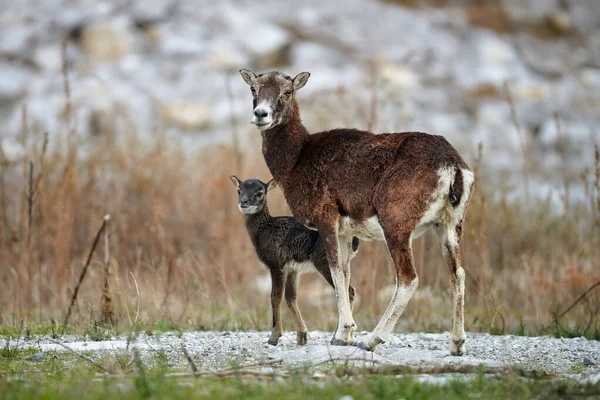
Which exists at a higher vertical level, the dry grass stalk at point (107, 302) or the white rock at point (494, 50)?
the white rock at point (494, 50)

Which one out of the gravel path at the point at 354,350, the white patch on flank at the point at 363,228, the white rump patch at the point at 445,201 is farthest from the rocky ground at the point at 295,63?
the white rump patch at the point at 445,201

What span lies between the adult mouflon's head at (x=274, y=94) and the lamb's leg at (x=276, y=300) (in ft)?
4.88

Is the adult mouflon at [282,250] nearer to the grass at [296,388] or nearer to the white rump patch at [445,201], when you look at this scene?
the white rump patch at [445,201]

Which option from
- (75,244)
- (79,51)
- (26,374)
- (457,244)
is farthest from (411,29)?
(26,374)

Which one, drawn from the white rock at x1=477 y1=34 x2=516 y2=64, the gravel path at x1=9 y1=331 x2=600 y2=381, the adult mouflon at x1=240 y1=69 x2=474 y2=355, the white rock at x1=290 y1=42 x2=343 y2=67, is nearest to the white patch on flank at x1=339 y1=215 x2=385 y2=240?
the adult mouflon at x1=240 y1=69 x2=474 y2=355

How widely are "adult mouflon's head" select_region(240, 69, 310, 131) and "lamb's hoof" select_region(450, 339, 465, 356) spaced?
268 cm

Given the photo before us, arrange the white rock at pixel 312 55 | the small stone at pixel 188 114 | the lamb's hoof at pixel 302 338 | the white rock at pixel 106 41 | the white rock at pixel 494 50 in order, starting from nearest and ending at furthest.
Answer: the lamb's hoof at pixel 302 338 → the small stone at pixel 188 114 → the white rock at pixel 106 41 → the white rock at pixel 312 55 → the white rock at pixel 494 50

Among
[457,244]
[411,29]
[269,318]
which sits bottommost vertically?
[269,318]

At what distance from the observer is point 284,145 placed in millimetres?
9547

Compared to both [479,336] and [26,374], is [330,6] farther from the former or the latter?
[26,374]

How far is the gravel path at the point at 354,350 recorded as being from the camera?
8023 millimetres

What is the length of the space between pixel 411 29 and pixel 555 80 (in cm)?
476

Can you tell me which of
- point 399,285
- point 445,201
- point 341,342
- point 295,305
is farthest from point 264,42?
point 399,285

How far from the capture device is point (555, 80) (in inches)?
1144
